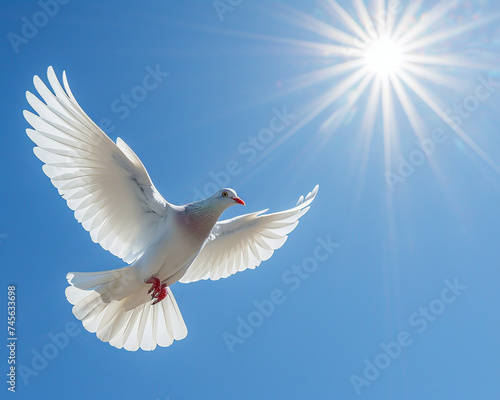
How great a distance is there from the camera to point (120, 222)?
31.5ft

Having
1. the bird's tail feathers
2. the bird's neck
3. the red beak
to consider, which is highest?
the red beak

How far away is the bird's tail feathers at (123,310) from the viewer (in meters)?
9.23

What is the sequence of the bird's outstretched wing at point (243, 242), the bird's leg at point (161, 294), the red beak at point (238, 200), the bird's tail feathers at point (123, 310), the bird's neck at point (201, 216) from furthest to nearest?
1. the bird's outstretched wing at point (243, 242)
2. the red beak at point (238, 200)
3. the bird's leg at point (161, 294)
4. the bird's neck at point (201, 216)
5. the bird's tail feathers at point (123, 310)

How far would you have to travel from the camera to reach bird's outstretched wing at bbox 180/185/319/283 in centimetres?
1145

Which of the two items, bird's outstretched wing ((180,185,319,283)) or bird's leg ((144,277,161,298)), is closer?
bird's leg ((144,277,161,298))

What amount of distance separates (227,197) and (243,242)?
2139 millimetres

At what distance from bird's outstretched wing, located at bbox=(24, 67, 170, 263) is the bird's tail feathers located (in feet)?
2.05

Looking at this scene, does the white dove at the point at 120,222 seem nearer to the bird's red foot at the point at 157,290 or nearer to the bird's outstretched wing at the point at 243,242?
the bird's red foot at the point at 157,290

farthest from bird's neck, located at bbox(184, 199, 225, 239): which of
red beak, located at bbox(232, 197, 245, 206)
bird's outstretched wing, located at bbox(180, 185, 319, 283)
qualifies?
bird's outstretched wing, located at bbox(180, 185, 319, 283)

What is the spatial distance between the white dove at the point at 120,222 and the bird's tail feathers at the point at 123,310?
0.7 inches

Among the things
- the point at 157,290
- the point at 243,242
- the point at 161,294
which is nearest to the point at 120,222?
the point at 157,290

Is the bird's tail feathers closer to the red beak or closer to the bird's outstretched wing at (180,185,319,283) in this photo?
the bird's outstretched wing at (180,185,319,283)

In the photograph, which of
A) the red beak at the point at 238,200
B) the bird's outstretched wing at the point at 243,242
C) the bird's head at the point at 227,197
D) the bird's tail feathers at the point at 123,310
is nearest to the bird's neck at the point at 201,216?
the bird's head at the point at 227,197

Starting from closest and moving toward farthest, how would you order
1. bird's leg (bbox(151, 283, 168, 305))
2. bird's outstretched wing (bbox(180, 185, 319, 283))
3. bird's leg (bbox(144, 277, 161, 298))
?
bird's leg (bbox(144, 277, 161, 298)) → bird's leg (bbox(151, 283, 168, 305)) → bird's outstretched wing (bbox(180, 185, 319, 283))
